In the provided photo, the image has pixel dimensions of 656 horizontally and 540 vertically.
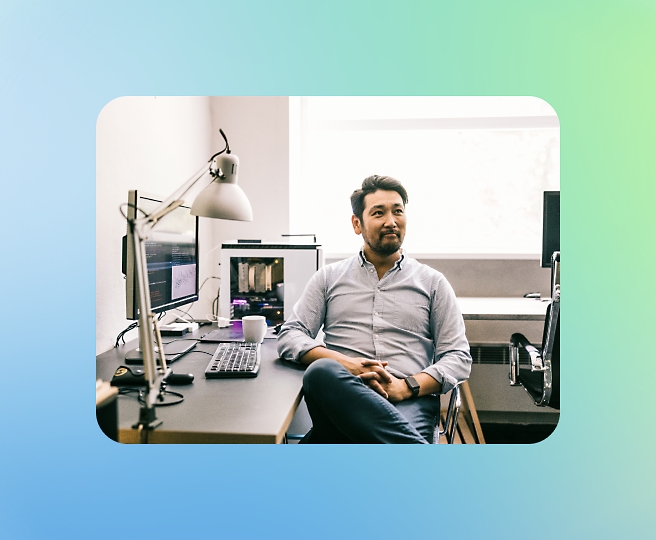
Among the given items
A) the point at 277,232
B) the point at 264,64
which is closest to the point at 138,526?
the point at 264,64

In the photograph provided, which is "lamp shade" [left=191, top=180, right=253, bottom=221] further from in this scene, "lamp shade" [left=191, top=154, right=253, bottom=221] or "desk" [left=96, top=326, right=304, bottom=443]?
"desk" [left=96, top=326, right=304, bottom=443]

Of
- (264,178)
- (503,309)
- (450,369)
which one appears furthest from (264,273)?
(503,309)

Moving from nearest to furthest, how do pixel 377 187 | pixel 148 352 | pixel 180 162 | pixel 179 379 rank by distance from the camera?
pixel 148 352 → pixel 179 379 → pixel 377 187 → pixel 180 162

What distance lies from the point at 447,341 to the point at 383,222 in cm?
45

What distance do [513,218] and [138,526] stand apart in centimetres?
212

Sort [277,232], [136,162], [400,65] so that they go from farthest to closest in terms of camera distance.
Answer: [277,232], [136,162], [400,65]

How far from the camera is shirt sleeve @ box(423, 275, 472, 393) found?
1.46 m

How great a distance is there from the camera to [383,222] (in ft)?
5.59

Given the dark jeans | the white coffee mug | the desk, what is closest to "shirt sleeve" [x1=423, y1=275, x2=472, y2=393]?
the dark jeans

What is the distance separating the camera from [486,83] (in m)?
1.06

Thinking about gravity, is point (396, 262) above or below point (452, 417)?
above

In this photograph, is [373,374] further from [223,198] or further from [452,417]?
[223,198]

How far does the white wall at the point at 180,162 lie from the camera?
4.61 ft

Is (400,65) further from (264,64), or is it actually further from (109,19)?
(109,19)
